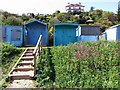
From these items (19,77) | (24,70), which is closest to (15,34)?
(24,70)

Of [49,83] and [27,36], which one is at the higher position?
[27,36]

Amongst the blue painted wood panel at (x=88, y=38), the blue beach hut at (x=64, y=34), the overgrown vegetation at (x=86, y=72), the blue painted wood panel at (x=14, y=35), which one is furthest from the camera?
the blue beach hut at (x=64, y=34)

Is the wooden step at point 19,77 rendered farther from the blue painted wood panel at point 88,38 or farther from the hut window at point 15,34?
the blue painted wood panel at point 88,38

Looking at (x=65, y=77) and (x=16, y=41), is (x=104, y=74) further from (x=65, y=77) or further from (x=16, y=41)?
(x=16, y=41)

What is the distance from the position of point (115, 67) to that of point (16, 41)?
1323 centimetres

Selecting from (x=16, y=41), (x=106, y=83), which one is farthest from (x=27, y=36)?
(x=106, y=83)

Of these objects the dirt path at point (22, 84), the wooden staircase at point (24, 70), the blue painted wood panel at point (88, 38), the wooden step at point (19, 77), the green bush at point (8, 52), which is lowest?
the dirt path at point (22, 84)

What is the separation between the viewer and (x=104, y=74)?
8023mm

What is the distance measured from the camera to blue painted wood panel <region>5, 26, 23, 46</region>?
20.3m

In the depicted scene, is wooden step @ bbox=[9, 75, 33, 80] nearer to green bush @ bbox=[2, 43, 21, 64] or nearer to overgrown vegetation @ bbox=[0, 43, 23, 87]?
overgrown vegetation @ bbox=[0, 43, 23, 87]

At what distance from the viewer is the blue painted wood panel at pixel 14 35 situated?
20.3 metres

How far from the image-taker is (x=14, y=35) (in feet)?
67.4

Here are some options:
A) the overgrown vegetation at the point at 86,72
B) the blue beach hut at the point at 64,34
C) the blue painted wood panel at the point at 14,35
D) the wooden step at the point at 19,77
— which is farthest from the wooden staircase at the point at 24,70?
the blue beach hut at the point at 64,34

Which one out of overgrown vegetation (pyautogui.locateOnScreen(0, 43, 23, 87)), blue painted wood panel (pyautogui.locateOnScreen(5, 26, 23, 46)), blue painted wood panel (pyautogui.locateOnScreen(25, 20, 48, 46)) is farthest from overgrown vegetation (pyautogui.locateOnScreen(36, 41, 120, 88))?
blue painted wood panel (pyautogui.locateOnScreen(25, 20, 48, 46))
